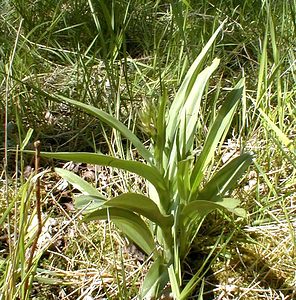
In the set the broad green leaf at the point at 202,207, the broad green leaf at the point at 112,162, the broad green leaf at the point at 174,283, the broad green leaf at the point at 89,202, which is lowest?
the broad green leaf at the point at 174,283

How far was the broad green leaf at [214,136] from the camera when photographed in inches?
48.1

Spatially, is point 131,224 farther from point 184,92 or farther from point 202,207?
point 184,92

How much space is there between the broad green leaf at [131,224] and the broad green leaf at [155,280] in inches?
1.4

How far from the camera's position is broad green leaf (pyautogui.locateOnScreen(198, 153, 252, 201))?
4.00ft

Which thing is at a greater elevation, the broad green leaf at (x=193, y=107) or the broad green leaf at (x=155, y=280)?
the broad green leaf at (x=193, y=107)

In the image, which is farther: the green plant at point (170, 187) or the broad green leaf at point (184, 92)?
the broad green leaf at point (184, 92)

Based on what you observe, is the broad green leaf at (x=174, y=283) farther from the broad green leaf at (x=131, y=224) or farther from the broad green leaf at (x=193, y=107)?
the broad green leaf at (x=193, y=107)

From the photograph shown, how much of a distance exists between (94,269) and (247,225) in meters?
0.35

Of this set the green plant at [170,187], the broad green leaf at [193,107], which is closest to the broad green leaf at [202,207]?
the green plant at [170,187]

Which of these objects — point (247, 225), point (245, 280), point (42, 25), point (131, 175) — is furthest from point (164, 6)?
point (245, 280)

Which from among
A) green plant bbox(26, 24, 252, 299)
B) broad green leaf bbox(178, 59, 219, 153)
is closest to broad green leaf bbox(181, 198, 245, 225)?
green plant bbox(26, 24, 252, 299)

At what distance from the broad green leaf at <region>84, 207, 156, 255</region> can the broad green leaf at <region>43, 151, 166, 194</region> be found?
3.5 inches

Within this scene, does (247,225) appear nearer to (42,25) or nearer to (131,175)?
(131,175)

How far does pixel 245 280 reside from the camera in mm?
1290
